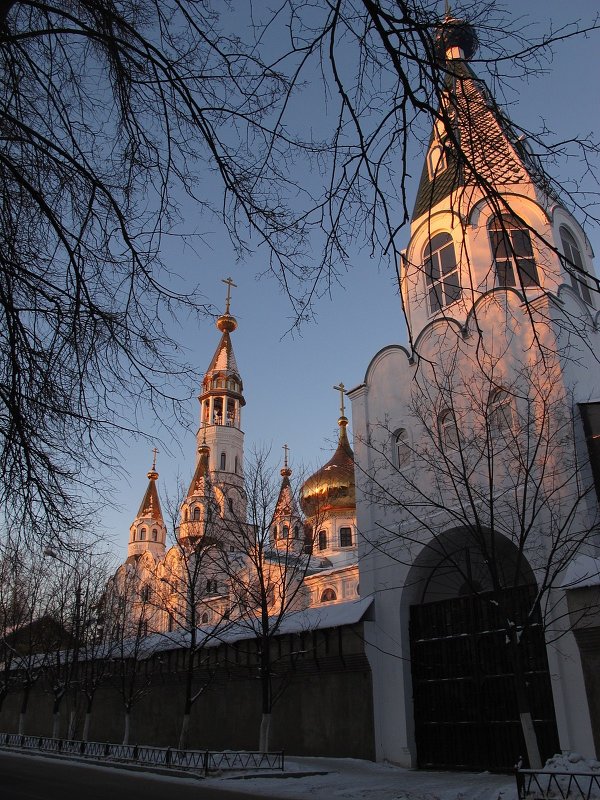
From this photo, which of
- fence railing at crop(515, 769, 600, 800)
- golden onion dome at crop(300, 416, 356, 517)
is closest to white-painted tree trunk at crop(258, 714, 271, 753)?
fence railing at crop(515, 769, 600, 800)

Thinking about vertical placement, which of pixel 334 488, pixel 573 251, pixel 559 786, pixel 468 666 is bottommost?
pixel 559 786

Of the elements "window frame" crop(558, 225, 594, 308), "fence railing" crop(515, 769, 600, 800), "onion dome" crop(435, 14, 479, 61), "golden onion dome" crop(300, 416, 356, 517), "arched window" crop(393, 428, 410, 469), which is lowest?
"fence railing" crop(515, 769, 600, 800)

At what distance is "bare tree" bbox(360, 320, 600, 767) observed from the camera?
11469 mm

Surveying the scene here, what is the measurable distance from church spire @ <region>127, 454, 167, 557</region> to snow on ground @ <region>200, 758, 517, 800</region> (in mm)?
43097

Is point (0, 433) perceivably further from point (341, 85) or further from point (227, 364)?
point (227, 364)

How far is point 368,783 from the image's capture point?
12547 millimetres

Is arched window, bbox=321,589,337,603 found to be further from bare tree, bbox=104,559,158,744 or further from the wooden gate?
the wooden gate

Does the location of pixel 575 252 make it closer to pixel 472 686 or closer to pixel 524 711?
pixel 472 686

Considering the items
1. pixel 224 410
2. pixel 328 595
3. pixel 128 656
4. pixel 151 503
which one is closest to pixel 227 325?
pixel 224 410

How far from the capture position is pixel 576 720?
11664mm

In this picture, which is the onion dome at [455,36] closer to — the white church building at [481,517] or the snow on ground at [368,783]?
the white church building at [481,517]

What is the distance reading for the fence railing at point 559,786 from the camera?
838 centimetres

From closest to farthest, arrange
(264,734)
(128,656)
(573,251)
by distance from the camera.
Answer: (264,734) < (573,251) < (128,656)

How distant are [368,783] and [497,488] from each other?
19.9 feet
